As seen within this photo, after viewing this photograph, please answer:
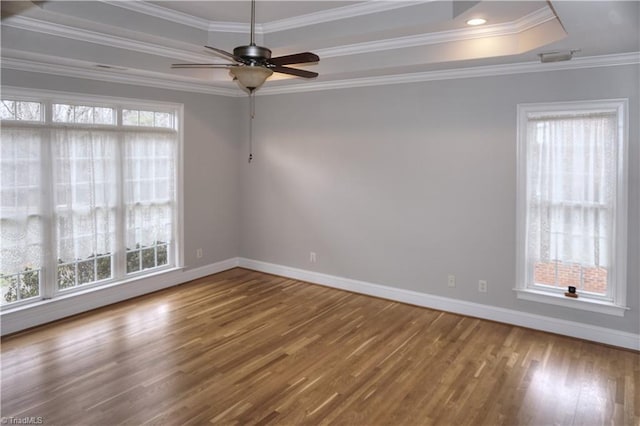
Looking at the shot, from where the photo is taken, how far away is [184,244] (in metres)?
6.02

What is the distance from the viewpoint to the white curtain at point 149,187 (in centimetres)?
538

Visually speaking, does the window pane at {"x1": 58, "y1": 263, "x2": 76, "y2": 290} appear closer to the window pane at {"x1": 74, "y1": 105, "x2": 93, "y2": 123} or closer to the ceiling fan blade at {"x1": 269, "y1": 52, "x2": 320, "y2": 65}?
the window pane at {"x1": 74, "y1": 105, "x2": 93, "y2": 123}

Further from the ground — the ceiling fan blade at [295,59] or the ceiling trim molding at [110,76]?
the ceiling trim molding at [110,76]

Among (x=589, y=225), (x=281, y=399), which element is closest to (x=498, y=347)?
(x=589, y=225)

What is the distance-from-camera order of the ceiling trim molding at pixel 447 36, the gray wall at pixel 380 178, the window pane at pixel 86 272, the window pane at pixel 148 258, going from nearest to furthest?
1. the ceiling trim molding at pixel 447 36
2. the gray wall at pixel 380 178
3. the window pane at pixel 86 272
4. the window pane at pixel 148 258

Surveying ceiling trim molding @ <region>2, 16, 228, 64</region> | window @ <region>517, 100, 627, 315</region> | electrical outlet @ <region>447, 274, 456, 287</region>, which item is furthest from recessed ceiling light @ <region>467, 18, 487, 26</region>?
ceiling trim molding @ <region>2, 16, 228, 64</region>

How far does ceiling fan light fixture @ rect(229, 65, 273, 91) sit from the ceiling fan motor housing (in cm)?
5

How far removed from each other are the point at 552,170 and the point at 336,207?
8.28 ft

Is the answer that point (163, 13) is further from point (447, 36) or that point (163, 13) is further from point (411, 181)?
point (411, 181)

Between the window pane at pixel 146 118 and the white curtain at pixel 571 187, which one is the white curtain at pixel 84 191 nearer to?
the window pane at pixel 146 118

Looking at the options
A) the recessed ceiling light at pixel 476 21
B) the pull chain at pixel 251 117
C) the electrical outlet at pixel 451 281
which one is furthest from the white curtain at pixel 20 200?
the electrical outlet at pixel 451 281

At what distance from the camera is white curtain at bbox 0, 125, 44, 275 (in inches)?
167

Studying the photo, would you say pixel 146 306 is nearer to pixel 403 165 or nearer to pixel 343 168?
pixel 343 168

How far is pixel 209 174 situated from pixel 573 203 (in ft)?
14.6
